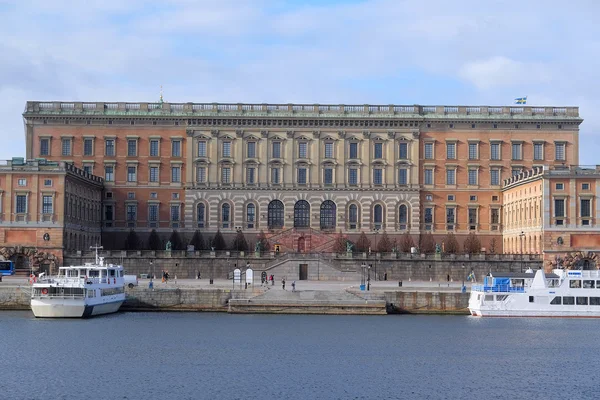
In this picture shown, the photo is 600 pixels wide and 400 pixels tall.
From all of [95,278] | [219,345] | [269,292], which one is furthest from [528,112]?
[219,345]

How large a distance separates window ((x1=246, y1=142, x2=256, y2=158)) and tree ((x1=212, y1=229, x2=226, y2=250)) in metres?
9.43

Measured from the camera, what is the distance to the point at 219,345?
222 ft

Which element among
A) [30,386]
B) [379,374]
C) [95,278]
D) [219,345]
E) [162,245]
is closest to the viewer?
[30,386]

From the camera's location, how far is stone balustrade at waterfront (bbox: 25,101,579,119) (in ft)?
421

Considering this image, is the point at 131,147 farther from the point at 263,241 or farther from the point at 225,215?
the point at 263,241

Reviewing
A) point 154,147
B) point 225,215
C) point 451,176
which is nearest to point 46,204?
point 154,147

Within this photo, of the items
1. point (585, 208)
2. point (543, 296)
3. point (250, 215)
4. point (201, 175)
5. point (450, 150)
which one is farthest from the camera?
point (450, 150)

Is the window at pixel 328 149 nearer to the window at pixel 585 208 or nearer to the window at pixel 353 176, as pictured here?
the window at pixel 353 176

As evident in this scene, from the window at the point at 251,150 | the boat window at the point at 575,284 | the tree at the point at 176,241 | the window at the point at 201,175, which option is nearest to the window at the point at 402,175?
the window at the point at 251,150

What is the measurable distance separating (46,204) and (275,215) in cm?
2780

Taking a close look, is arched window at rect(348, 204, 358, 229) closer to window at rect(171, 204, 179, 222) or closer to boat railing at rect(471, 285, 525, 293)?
window at rect(171, 204, 179, 222)

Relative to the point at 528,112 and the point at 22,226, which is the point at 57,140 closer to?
the point at 22,226

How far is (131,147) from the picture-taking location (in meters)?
128

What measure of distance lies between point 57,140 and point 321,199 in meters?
29.8
